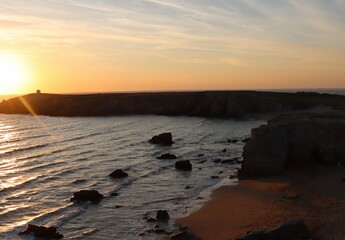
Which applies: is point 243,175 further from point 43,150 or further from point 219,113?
point 219,113

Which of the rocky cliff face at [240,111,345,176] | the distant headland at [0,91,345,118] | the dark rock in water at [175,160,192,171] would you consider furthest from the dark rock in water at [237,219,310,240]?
the distant headland at [0,91,345,118]

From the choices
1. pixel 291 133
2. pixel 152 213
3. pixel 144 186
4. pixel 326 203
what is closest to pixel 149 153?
pixel 144 186

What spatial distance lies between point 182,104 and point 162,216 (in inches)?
3192

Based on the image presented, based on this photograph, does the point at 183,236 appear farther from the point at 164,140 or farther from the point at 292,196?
the point at 164,140

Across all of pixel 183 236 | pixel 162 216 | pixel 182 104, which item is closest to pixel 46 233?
pixel 162 216

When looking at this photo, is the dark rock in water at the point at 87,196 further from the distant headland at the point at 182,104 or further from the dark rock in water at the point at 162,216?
the distant headland at the point at 182,104

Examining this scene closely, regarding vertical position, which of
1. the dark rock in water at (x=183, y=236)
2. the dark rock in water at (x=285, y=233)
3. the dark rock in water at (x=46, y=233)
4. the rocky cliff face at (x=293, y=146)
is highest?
the rocky cliff face at (x=293, y=146)

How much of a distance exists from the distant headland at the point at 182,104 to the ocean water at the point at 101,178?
108ft

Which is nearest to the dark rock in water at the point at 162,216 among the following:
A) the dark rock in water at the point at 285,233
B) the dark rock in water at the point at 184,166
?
the dark rock in water at the point at 285,233

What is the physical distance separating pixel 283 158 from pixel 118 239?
50.6 feet

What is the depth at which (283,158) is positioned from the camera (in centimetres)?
3092

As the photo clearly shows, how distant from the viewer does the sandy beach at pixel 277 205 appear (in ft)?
65.0

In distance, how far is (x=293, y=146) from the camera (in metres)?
32.3

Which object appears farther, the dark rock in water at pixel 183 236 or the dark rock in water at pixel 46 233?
the dark rock in water at pixel 46 233
